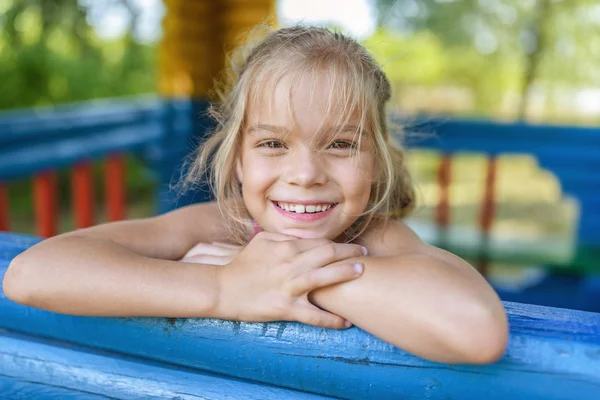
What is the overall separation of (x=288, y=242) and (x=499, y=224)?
15.8 ft

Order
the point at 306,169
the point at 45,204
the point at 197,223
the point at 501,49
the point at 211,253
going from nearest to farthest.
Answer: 1. the point at 306,169
2. the point at 211,253
3. the point at 197,223
4. the point at 45,204
5. the point at 501,49

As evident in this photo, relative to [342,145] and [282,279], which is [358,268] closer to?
[282,279]

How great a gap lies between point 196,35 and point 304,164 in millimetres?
3423

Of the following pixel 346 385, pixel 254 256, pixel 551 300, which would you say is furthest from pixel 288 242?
pixel 551 300

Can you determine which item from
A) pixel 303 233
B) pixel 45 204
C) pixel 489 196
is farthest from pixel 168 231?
pixel 489 196

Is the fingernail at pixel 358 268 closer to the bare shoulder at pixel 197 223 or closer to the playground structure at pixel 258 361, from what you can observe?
the playground structure at pixel 258 361

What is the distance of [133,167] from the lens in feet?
23.4

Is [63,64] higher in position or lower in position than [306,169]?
higher

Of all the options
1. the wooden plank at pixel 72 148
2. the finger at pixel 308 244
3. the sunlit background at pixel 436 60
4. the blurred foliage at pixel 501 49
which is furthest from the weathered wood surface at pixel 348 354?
the blurred foliage at pixel 501 49

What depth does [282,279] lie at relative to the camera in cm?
86

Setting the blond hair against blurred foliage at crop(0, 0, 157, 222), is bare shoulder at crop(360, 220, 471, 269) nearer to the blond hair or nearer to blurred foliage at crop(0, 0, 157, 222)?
the blond hair

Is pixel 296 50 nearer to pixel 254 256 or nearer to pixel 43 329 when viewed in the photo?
pixel 254 256

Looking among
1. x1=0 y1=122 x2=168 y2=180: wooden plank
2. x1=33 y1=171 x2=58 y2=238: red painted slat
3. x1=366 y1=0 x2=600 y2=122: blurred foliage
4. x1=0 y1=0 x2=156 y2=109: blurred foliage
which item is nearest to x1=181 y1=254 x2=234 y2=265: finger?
x1=0 y1=122 x2=168 y2=180: wooden plank

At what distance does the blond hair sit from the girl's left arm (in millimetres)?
338
